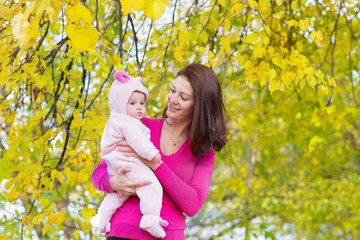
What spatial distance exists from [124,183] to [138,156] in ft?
0.35

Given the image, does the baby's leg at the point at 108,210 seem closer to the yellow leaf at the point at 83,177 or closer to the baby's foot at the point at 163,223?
the baby's foot at the point at 163,223

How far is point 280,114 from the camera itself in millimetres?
5047

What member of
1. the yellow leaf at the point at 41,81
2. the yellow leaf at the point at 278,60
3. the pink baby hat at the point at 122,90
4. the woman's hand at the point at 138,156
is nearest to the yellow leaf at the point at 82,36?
the pink baby hat at the point at 122,90

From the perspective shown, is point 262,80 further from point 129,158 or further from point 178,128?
point 129,158

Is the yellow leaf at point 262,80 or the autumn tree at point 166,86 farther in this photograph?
the yellow leaf at point 262,80

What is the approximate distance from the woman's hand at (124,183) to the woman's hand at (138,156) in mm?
56

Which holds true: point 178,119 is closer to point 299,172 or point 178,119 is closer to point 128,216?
point 128,216

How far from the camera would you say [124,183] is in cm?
172

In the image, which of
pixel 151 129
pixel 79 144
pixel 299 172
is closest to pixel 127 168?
pixel 151 129

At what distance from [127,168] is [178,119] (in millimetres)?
301

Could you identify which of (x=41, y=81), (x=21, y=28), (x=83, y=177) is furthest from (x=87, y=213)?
(x=21, y=28)

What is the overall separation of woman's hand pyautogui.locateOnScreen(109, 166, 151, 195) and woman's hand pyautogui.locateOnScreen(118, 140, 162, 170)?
0.18 ft

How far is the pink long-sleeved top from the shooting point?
5.76 feet

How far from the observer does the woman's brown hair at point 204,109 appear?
6.05ft
